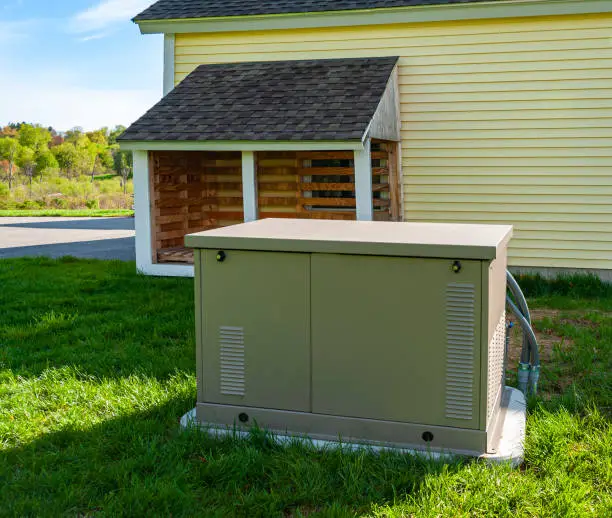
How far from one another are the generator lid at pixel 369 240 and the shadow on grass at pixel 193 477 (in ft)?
3.62

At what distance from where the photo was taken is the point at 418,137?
1202 cm

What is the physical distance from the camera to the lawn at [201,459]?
389 centimetres

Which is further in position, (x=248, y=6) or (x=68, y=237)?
(x=68, y=237)

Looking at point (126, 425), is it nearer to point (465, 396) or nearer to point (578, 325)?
point (465, 396)

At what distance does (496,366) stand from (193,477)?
1.89 meters

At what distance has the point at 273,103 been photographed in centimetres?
1159

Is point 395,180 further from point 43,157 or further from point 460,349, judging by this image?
point 43,157

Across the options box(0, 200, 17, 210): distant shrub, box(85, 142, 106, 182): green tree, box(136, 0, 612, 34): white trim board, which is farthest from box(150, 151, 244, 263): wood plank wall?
box(85, 142, 106, 182): green tree

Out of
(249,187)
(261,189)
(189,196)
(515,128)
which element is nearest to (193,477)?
(249,187)

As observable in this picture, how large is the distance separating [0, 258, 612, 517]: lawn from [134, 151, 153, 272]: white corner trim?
450 centimetres

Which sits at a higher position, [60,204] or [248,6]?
[248,6]

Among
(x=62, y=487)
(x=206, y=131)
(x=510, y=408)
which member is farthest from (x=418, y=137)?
(x=62, y=487)

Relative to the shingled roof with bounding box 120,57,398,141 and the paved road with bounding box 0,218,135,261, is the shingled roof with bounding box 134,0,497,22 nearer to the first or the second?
the shingled roof with bounding box 120,57,398,141

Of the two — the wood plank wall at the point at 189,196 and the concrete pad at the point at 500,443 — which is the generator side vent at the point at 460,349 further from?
the wood plank wall at the point at 189,196
